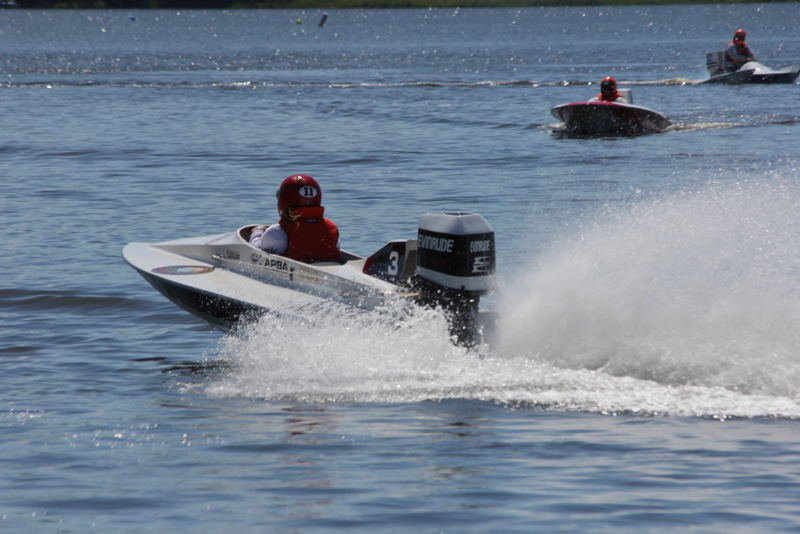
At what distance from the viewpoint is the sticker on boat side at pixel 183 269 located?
28.8ft

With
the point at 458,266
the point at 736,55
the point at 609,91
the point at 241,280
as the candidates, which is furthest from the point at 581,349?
the point at 736,55

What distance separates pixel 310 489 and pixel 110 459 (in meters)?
1.23

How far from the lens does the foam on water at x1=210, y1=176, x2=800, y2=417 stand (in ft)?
21.0

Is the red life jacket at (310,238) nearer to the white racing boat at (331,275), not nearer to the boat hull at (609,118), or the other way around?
the white racing boat at (331,275)

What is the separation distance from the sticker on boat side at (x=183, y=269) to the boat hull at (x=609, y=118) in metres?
13.6

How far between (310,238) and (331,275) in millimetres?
589

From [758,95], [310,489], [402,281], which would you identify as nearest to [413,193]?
[402,281]

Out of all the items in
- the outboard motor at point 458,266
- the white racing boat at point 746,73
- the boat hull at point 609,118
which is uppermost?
the white racing boat at point 746,73

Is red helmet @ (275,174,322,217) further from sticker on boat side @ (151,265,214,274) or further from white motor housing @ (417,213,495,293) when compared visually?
white motor housing @ (417,213,495,293)

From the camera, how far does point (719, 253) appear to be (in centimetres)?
970

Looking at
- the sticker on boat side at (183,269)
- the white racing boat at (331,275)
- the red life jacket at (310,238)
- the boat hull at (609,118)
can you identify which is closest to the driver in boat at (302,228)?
the red life jacket at (310,238)

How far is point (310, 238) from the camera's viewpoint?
827cm

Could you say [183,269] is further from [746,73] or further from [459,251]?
[746,73]

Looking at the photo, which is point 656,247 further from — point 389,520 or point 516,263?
point 389,520
